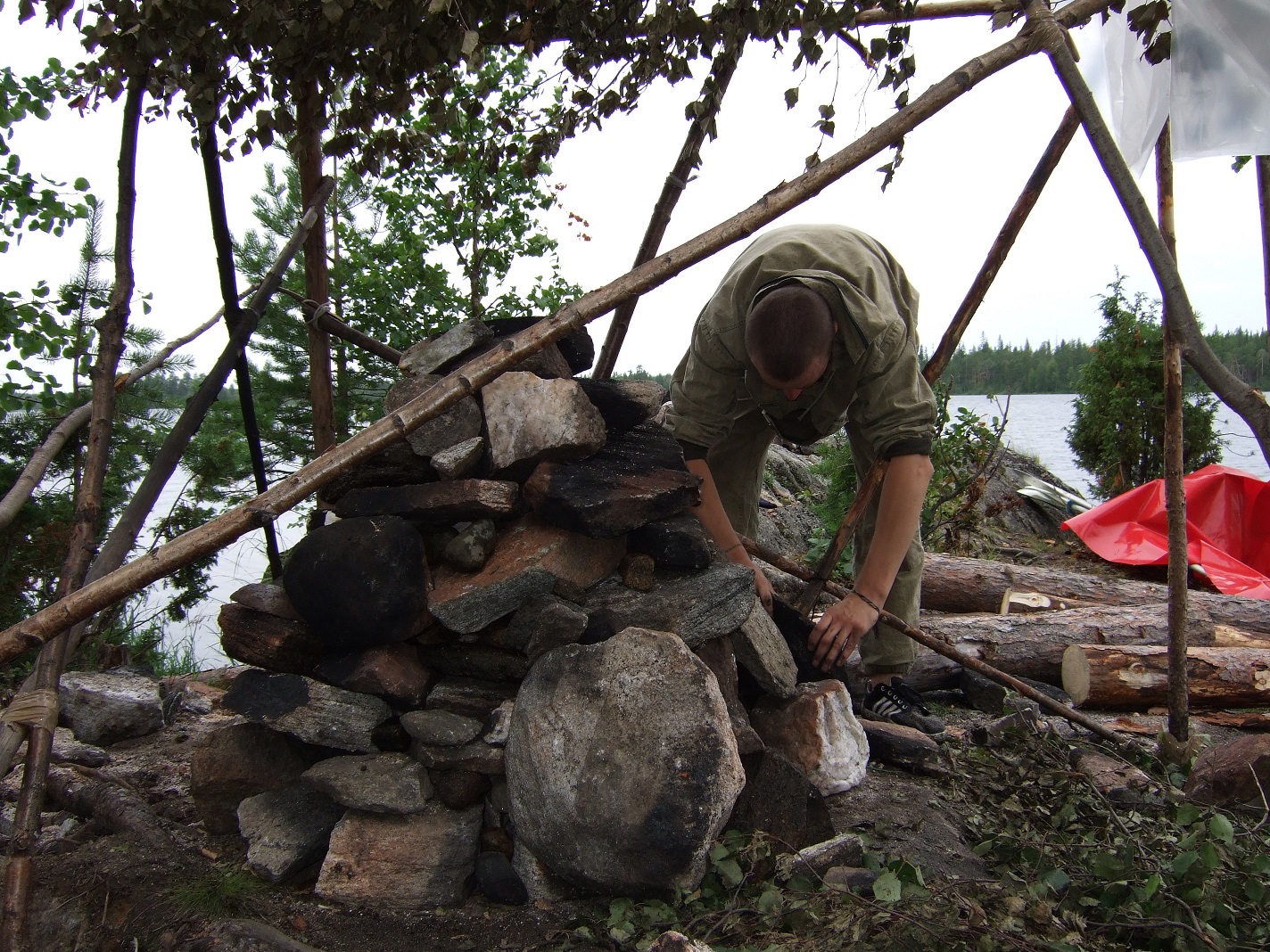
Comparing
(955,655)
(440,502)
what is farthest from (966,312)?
(440,502)

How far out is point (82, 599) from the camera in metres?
2.15

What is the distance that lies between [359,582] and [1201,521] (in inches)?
336

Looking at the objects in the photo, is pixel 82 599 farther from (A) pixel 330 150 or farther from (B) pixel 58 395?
(B) pixel 58 395

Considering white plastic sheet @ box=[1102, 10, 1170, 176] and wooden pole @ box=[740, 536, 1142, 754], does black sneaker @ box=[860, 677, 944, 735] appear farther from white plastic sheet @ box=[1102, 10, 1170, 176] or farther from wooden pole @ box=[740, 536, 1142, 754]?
white plastic sheet @ box=[1102, 10, 1170, 176]

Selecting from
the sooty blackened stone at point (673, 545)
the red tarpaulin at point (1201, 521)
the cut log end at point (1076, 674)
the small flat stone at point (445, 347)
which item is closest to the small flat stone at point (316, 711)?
the sooty blackened stone at point (673, 545)

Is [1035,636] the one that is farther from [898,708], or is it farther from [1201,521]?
[1201,521]

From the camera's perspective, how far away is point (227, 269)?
313 centimetres

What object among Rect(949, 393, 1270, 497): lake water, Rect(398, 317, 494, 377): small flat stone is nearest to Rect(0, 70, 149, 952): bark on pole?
Rect(398, 317, 494, 377): small flat stone

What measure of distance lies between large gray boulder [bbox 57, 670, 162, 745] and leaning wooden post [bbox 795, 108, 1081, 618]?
2932 millimetres

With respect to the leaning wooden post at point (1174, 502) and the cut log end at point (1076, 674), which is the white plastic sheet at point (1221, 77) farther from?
the cut log end at point (1076, 674)

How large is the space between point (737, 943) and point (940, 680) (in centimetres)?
283

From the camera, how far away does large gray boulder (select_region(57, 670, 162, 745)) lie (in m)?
3.63

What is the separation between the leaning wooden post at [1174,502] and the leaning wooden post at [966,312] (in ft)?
1.76

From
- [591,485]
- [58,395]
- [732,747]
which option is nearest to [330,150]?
[591,485]
